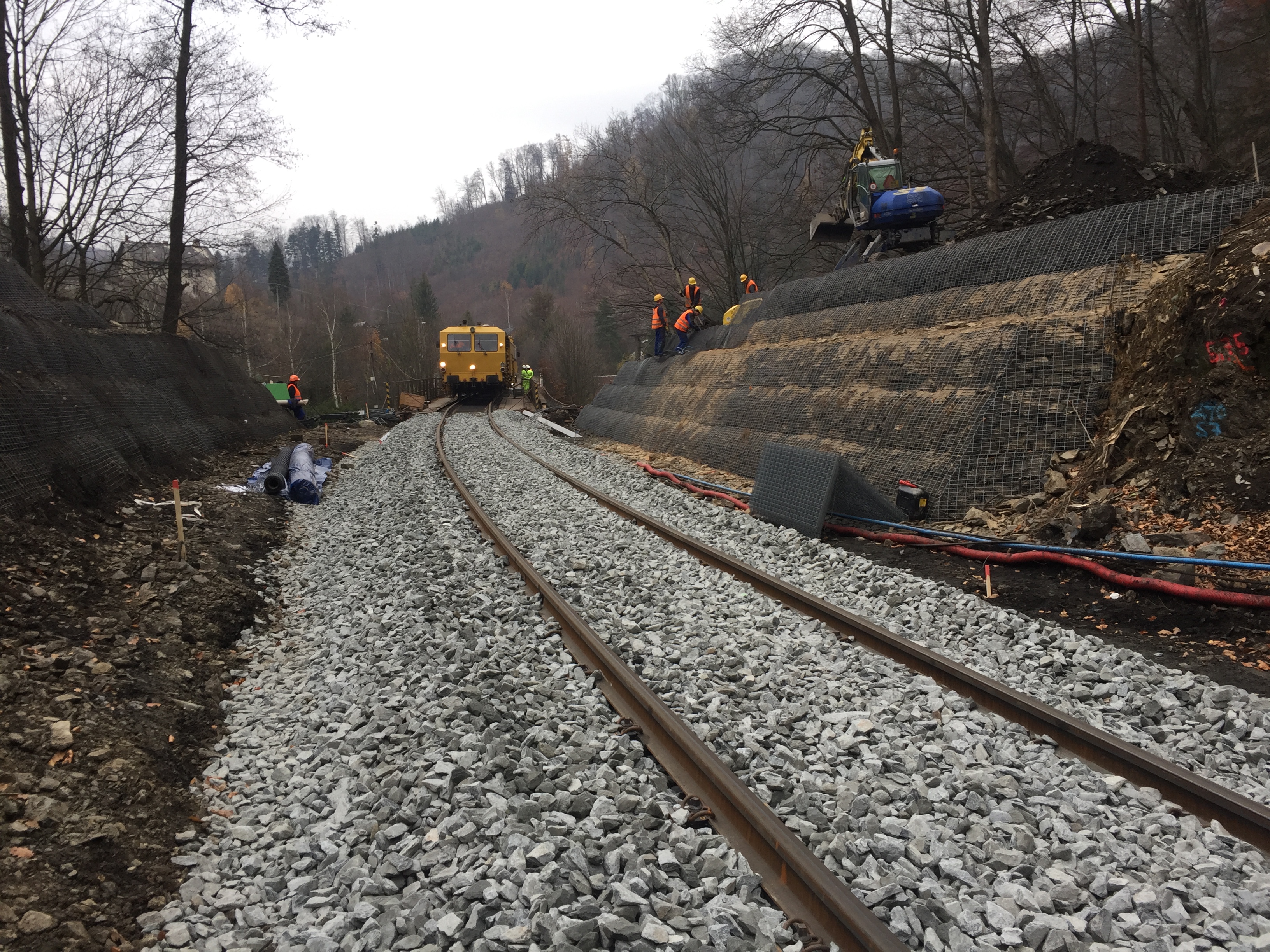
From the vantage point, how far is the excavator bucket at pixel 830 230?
57.0 feet

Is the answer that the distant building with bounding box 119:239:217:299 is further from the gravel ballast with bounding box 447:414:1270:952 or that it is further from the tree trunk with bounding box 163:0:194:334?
the gravel ballast with bounding box 447:414:1270:952

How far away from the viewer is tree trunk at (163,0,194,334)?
16.0m

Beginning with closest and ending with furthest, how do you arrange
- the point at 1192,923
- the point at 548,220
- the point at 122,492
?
the point at 1192,923
the point at 122,492
the point at 548,220

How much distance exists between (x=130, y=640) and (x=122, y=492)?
4.38 m

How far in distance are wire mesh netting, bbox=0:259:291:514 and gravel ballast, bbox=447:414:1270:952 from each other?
5.77 meters

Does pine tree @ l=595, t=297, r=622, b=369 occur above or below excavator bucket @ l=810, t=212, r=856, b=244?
above

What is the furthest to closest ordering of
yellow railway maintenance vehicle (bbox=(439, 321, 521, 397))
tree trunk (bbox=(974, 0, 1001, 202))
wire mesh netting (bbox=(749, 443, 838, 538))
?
yellow railway maintenance vehicle (bbox=(439, 321, 521, 397))
tree trunk (bbox=(974, 0, 1001, 202))
wire mesh netting (bbox=(749, 443, 838, 538))

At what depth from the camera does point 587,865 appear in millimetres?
2863

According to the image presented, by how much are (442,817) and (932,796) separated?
2.22 m

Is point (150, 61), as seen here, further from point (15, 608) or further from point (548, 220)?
point (15, 608)

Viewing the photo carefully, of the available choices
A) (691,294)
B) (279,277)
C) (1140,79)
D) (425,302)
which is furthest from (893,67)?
(279,277)

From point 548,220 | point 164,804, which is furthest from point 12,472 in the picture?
point 548,220

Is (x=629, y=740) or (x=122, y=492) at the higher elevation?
(x=122, y=492)

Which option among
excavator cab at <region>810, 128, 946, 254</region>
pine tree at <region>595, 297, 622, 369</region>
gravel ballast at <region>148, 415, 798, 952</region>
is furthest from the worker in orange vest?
pine tree at <region>595, 297, 622, 369</region>
